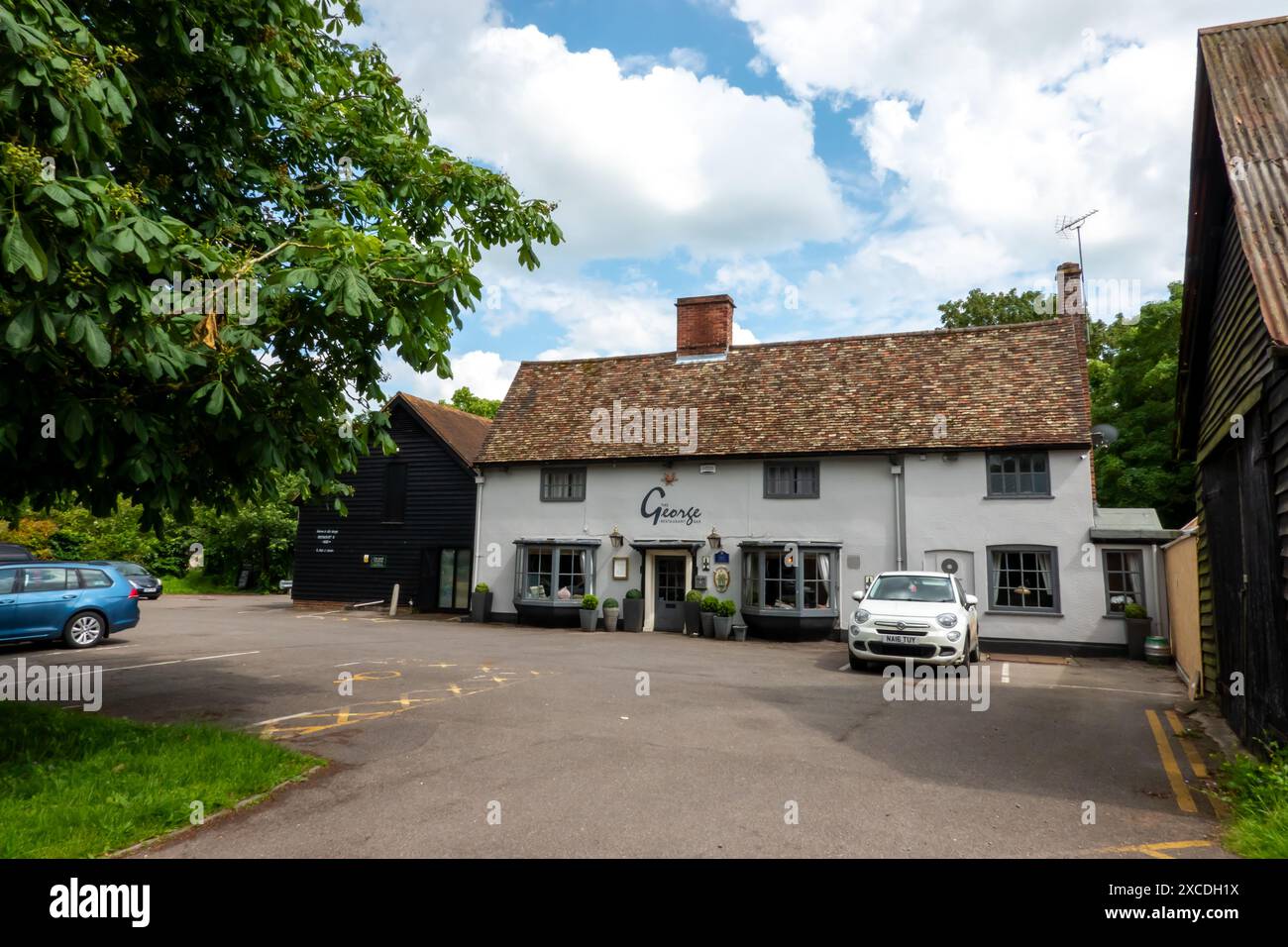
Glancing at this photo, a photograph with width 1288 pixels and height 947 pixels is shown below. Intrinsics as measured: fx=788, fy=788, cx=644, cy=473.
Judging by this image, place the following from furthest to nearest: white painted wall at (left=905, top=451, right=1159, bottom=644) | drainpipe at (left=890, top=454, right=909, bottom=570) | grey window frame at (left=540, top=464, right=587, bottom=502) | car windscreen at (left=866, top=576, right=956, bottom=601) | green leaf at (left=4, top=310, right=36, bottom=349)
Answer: grey window frame at (left=540, top=464, right=587, bottom=502) < drainpipe at (left=890, top=454, right=909, bottom=570) < white painted wall at (left=905, top=451, right=1159, bottom=644) < car windscreen at (left=866, top=576, right=956, bottom=601) < green leaf at (left=4, top=310, right=36, bottom=349)

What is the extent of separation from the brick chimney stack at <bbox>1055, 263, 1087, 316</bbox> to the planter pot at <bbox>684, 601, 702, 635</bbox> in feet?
42.5

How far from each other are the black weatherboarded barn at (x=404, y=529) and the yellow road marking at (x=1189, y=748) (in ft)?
64.2

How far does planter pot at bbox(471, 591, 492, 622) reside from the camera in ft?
76.2

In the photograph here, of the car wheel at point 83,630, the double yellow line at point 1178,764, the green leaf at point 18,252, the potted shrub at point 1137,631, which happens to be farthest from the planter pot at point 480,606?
the green leaf at point 18,252

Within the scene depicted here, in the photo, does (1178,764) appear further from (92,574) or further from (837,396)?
(92,574)

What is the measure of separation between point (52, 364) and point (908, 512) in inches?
701

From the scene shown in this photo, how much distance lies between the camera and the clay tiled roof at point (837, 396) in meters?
19.5

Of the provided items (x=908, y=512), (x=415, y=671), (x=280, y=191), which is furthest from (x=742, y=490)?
(x=280, y=191)

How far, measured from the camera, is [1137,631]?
17.1 m

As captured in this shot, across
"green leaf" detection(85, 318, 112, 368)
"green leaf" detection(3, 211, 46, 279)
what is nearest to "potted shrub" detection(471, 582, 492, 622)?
"green leaf" detection(85, 318, 112, 368)

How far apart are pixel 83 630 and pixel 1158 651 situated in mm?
21302

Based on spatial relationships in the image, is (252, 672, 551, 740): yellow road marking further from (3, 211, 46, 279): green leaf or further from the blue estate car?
the blue estate car

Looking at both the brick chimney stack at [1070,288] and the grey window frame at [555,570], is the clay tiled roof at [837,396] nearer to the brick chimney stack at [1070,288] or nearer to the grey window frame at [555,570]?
the brick chimney stack at [1070,288]

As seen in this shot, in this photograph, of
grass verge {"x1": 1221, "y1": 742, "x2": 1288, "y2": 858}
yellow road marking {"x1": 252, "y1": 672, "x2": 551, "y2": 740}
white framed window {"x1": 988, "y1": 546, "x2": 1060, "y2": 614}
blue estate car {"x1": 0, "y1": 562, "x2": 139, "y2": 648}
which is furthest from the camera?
white framed window {"x1": 988, "y1": 546, "x2": 1060, "y2": 614}
